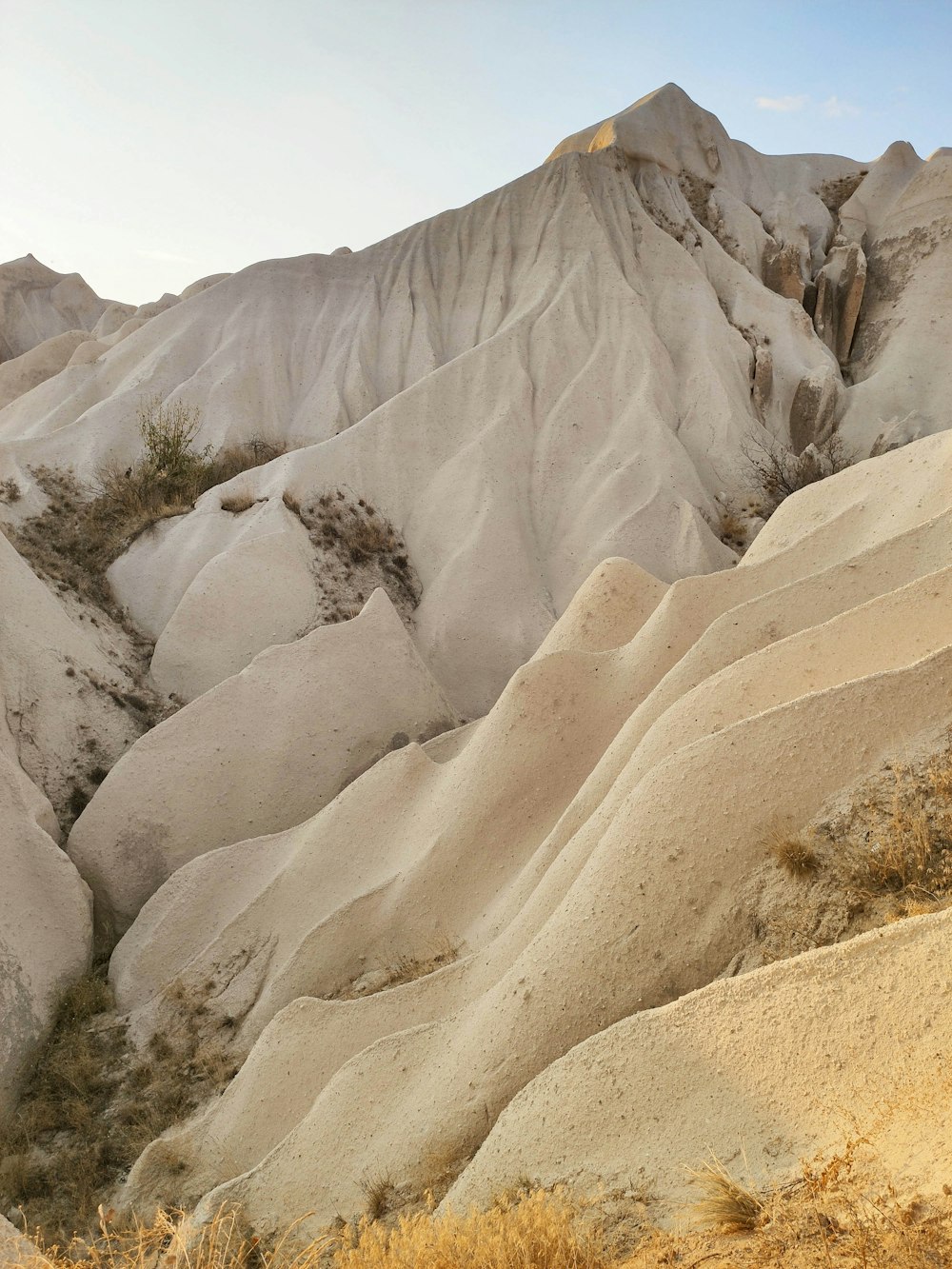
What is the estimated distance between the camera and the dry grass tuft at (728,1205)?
2.91m

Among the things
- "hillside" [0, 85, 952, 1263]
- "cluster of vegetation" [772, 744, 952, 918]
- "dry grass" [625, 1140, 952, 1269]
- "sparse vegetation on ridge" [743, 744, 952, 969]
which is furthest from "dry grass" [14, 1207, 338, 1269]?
"cluster of vegetation" [772, 744, 952, 918]

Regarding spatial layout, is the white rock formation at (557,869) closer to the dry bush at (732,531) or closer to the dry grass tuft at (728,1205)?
the dry grass tuft at (728,1205)

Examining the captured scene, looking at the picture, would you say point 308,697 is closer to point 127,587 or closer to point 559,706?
point 559,706

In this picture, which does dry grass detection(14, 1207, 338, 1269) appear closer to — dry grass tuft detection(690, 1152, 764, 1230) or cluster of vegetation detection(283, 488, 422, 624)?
dry grass tuft detection(690, 1152, 764, 1230)

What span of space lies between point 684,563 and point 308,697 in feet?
22.5

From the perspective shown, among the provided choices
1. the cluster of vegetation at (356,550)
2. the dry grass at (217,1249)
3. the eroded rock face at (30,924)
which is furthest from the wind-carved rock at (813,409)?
the dry grass at (217,1249)

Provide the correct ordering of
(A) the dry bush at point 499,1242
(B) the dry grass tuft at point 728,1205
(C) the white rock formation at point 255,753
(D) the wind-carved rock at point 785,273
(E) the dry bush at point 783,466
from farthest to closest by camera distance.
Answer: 1. (D) the wind-carved rock at point 785,273
2. (E) the dry bush at point 783,466
3. (C) the white rock formation at point 255,753
4. (A) the dry bush at point 499,1242
5. (B) the dry grass tuft at point 728,1205

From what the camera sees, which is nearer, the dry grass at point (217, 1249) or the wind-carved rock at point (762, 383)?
the dry grass at point (217, 1249)

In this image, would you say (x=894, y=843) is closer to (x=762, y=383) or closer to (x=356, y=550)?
(x=356, y=550)

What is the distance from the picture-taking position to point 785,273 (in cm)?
2008

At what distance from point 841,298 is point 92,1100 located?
69.5 ft

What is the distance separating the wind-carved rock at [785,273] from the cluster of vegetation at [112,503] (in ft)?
42.0

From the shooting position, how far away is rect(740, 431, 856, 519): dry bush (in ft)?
49.1

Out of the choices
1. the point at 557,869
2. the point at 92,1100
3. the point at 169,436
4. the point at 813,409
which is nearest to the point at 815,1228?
the point at 557,869
